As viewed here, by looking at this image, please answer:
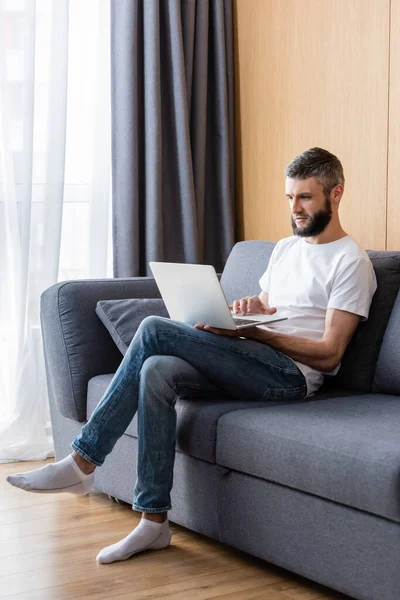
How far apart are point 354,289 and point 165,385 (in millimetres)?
620

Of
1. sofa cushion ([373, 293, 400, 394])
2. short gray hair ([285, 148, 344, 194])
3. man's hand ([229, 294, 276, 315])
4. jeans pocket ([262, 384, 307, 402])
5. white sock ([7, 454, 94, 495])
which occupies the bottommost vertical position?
white sock ([7, 454, 94, 495])

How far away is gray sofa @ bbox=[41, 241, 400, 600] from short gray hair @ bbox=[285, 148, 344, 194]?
27 cm

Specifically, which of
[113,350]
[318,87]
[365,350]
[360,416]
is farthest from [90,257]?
[360,416]

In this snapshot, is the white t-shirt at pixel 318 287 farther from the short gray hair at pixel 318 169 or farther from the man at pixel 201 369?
the short gray hair at pixel 318 169

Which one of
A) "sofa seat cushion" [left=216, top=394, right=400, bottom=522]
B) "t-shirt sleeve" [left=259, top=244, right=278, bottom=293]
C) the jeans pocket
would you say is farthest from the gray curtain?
"sofa seat cushion" [left=216, top=394, right=400, bottom=522]

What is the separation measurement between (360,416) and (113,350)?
1.11 meters

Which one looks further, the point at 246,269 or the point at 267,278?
the point at 246,269

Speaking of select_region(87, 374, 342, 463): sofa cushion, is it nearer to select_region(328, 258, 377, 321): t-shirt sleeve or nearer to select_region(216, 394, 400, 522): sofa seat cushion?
select_region(216, 394, 400, 522): sofa seat cushion

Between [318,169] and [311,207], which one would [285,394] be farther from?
Answer: [318,169]

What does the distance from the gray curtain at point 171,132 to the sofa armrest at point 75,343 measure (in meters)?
0.72

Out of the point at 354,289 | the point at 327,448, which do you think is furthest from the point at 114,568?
the point at 354,289

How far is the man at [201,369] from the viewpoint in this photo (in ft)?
7.98

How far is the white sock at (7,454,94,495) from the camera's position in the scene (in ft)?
8.25

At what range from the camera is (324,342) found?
100 inches
